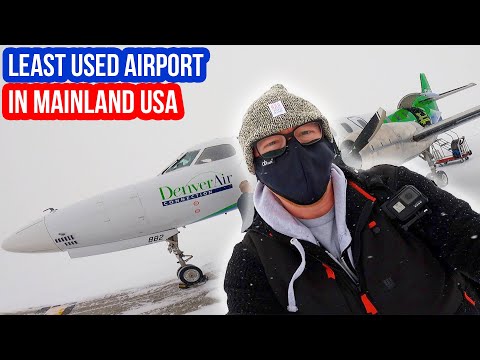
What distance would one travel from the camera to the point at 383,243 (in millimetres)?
1564

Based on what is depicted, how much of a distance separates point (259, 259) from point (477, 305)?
107 centimetres

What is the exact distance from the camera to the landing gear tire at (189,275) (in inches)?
282

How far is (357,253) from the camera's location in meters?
1.59

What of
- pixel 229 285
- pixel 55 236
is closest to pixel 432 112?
pixel 55 236

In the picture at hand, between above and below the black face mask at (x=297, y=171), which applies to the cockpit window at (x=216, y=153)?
above

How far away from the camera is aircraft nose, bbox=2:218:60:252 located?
6355 millimetres

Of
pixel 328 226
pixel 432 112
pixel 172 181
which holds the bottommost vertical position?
pixel 328 226

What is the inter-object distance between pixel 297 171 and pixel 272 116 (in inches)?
12.8

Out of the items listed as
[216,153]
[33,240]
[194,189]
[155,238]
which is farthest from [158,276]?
[216,153]

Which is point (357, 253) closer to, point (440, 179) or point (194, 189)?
point (194, 189)

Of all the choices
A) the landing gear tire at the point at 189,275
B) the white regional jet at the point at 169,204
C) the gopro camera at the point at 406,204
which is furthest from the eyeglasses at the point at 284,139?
the landing gear tire at the point at 189,275

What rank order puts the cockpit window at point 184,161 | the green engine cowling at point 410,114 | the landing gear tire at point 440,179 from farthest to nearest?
the landing gear tire at point 440,179 < the green engine cowling at point 410,114 < the cockpit window at point 184,161

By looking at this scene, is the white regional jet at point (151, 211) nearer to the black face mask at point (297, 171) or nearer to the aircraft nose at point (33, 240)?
the aircraft nose at point (33, 240)

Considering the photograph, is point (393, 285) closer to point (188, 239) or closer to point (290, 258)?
point (290, 258)
